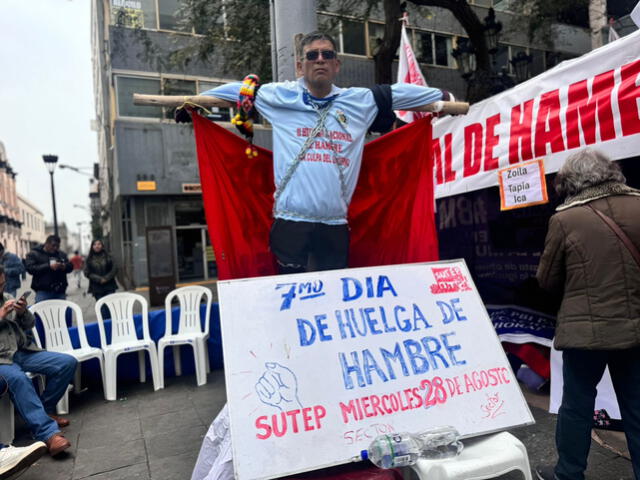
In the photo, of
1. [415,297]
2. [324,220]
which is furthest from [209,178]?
[415,297]

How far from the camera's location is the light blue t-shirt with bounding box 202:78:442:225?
2268 mm

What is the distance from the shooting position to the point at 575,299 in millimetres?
2064

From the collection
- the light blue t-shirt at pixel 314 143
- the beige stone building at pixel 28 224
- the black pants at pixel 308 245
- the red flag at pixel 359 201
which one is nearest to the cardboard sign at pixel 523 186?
the red flag at pixel 359 201

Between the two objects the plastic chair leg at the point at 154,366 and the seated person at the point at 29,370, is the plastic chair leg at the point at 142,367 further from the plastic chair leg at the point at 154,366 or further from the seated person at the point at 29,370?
the seated person at the point at 29,370

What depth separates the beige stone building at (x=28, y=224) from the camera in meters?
64.9

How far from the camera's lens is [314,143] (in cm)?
227

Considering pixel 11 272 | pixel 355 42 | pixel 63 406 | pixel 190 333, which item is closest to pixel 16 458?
pixel 63 406

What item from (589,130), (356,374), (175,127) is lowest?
(356,374)

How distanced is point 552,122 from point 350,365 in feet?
7.24

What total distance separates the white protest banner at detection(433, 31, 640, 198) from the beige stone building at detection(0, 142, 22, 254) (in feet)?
163

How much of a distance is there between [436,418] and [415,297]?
21.6 inches

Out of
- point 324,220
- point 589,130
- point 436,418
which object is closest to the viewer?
point 436,418

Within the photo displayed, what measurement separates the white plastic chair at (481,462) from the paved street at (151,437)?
1.99ft

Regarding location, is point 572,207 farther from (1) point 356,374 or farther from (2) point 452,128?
(2) point 452,128
